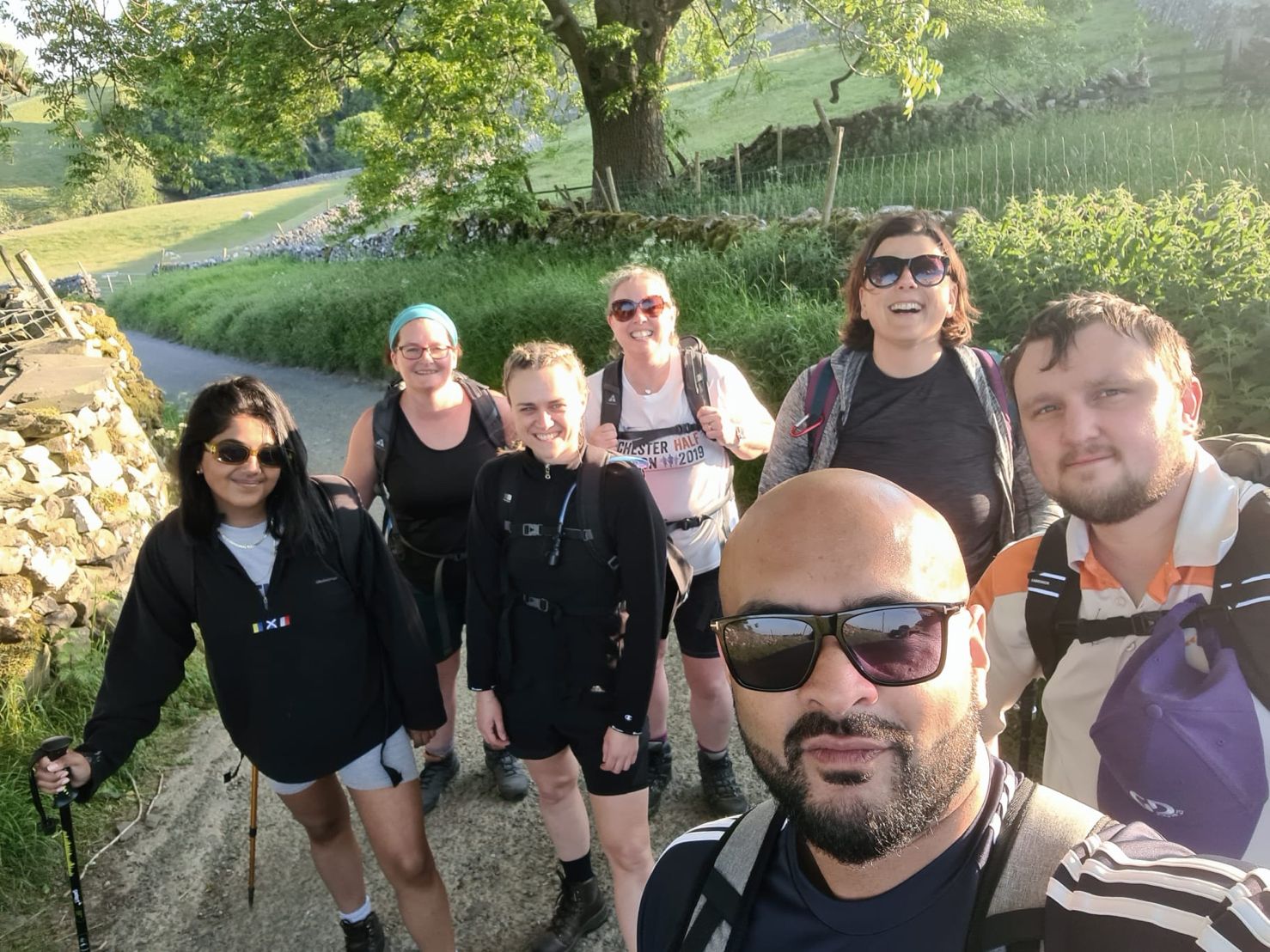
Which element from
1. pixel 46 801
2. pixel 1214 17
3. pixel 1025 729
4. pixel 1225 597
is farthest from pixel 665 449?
pixel 1214 17

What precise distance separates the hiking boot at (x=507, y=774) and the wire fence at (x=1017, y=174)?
6404 millimetres

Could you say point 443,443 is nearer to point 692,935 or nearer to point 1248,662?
point 692,935

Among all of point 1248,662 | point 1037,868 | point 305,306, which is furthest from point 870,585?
point 305,306

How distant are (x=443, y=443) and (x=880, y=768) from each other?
7.70ft

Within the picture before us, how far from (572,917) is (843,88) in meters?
30.1

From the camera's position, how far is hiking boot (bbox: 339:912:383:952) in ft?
9.00

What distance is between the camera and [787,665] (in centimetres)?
111

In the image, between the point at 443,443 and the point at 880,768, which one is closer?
the point at 880,768

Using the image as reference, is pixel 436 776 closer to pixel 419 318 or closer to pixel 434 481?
pixel 434 481

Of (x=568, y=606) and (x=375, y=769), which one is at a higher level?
(x=568, y=606)

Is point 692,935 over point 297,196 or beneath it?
beneath

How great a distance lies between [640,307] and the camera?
3.01 metres

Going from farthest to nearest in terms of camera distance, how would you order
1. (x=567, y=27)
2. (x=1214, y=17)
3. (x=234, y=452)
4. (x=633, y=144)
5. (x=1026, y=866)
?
(x=1214, y=17) → (x=633, y=144) → (x=567, y=27) → (x=234, y=452) → (x=1026, y=866)

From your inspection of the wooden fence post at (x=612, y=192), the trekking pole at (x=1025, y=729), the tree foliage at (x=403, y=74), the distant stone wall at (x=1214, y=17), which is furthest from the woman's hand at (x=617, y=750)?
the distant stone wall at (x=1214, y=17)
